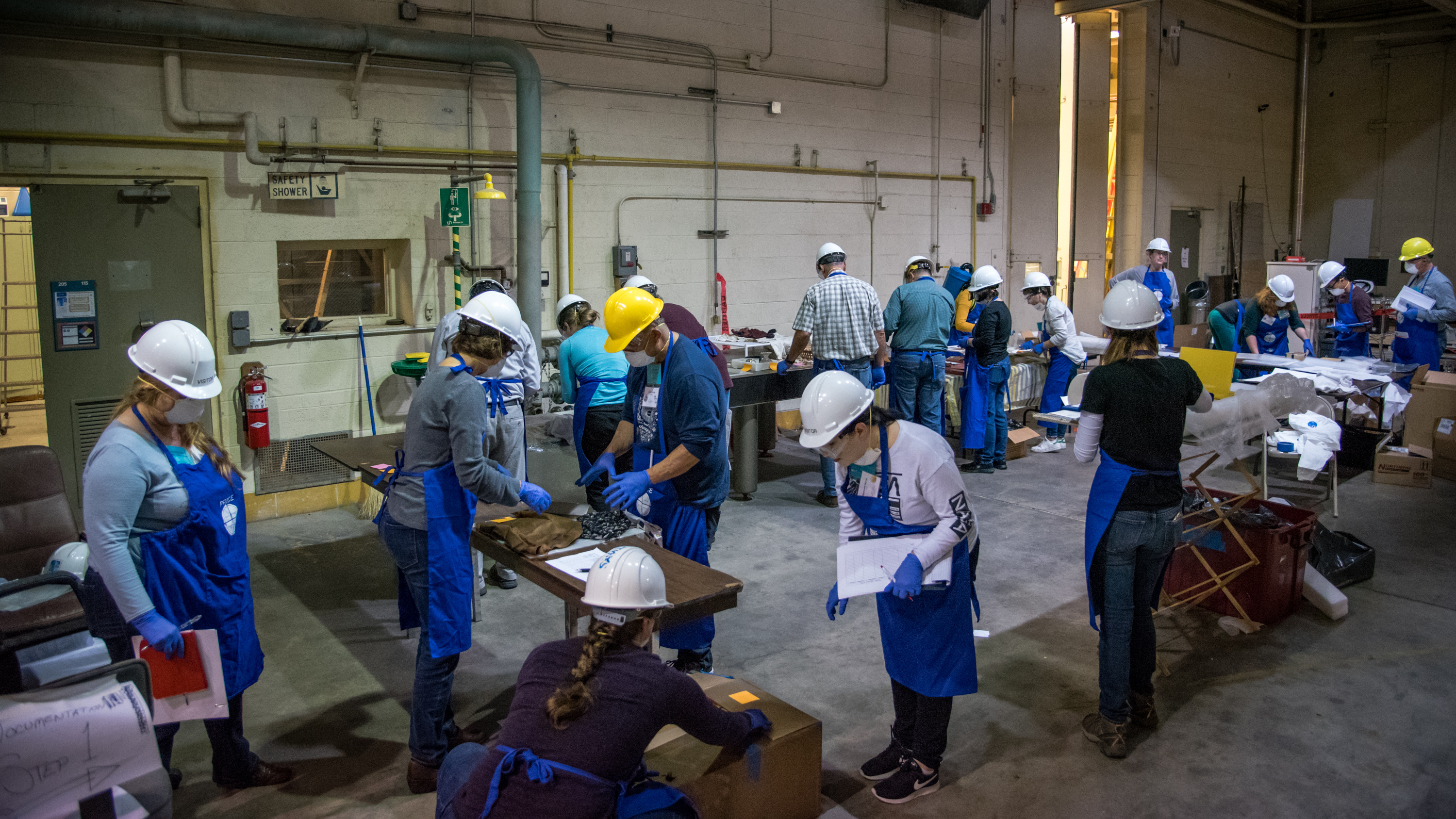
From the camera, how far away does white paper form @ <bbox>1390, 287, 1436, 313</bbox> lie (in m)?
8.12

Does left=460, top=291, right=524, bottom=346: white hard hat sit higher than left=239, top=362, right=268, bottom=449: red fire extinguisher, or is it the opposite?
left=460, top=291, right=524, bottom=346: white hard hat

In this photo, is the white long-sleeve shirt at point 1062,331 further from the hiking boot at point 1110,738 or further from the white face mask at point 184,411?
the white face mask at point 184,411

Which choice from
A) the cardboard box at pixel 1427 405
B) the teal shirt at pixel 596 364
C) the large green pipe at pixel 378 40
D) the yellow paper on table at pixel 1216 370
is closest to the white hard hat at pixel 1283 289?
the cardboard box at pixel 1427 405

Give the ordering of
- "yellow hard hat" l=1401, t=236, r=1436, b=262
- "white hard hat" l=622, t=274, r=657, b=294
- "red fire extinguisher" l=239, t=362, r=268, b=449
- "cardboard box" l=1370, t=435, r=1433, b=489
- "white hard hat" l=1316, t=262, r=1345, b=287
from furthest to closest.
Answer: "white hard hat" l=1316, t=262, r=1345, b=287 → "yellow hard hat" l=1401, t=236, r=1436, b=262 → "cardboard box" l=1370, t=435, r=1433, b=489 → "red fire extinguisher" l=239, t=362, r=268, b=449 → "white hard hat" l=622, t=274, r=657, b=294

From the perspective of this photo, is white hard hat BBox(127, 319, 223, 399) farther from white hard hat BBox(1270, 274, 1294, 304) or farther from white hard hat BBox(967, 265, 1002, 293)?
white hard hat BBox(1270, 274, 1294, 304)

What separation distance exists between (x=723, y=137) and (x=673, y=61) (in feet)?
2.71

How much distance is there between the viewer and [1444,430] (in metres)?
7.62

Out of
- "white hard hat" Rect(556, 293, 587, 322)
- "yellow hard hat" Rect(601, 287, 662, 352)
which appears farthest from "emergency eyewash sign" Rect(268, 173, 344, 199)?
"yellow hard hat" Rect(601, 287, 662, 352)

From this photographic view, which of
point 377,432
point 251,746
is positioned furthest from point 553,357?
point 251,746

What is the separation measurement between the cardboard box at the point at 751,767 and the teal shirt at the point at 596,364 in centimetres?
284

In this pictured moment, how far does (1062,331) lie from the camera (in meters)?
8.05

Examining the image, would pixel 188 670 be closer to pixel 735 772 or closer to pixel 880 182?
pixel 735 772

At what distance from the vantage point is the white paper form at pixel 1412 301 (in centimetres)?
812

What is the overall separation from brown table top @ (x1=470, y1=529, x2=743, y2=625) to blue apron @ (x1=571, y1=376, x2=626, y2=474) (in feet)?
6.92
